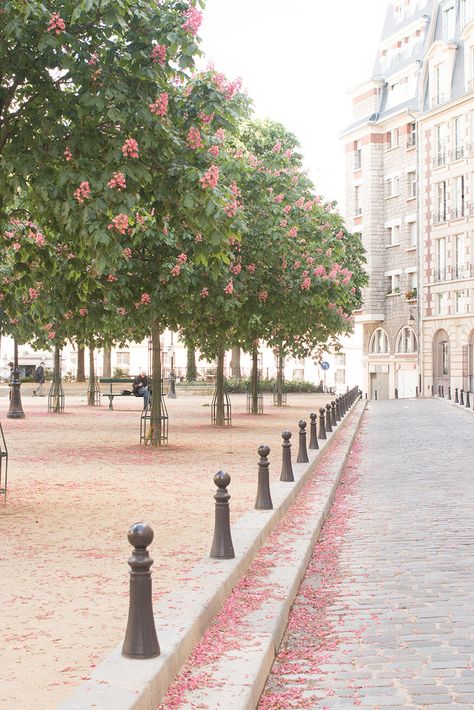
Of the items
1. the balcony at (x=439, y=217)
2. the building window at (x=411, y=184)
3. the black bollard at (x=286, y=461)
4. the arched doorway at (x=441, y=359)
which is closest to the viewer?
the black bollard at (x=286, y=461)

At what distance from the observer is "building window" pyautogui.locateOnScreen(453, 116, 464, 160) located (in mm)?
50875

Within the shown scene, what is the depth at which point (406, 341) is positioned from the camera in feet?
188

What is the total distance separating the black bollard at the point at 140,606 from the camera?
439 centimetres

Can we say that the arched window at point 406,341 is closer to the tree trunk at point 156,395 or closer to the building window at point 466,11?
the building window at point 466,11

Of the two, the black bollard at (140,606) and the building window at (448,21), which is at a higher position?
the building window at (448,21)

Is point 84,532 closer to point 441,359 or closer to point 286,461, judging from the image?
point 286,461

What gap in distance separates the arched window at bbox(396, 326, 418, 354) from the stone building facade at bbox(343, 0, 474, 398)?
6 centimetres

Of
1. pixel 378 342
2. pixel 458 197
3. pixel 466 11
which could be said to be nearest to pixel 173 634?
pixel 458 197

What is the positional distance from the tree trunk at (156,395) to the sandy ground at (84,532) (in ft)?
1.28

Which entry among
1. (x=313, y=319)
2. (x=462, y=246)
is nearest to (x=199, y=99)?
(x=313, y=319)

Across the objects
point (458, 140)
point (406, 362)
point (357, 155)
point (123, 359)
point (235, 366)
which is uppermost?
point (357, 155)

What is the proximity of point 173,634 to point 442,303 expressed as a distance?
4973cm

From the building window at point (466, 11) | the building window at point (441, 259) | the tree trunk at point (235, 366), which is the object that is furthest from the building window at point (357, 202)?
the building window at point (466, 11)

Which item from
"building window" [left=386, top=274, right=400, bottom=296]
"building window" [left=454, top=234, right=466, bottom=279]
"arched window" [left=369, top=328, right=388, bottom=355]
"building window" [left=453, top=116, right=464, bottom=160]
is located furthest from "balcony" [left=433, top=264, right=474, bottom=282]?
"arched window" [left=369, top=328, right=388, bottom=355]
